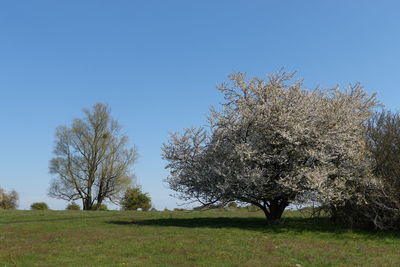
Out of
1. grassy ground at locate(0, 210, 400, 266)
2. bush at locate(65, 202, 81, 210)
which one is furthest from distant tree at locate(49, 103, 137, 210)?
grassy ground at locate(0, 210, 400, 266)

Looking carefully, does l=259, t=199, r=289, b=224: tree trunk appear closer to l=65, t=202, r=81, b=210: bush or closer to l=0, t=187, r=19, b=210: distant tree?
l=65, t=202, r=81, b=210: bush

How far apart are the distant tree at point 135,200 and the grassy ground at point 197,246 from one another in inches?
1227

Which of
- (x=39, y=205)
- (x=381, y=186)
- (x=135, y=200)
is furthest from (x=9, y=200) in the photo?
(x=381, y=186)

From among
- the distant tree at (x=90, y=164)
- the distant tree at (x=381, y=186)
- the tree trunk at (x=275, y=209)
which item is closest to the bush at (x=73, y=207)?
the distant tree at (x=90, y=164)

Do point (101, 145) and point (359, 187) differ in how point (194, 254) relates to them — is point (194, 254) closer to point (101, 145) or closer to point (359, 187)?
point (359, 187)

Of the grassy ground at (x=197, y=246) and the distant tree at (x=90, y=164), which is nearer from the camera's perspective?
the grassy ground at (x=197, y=246)

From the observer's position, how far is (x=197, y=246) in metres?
18.2

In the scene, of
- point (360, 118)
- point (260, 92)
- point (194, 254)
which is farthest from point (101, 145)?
point (194, 254)

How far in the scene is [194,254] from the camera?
1633 cm

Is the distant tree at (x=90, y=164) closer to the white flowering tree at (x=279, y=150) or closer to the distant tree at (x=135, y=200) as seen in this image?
the distant tree at (x=135, y=200)

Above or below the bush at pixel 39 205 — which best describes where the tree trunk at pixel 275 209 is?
below

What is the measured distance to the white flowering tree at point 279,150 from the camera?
25078 mm

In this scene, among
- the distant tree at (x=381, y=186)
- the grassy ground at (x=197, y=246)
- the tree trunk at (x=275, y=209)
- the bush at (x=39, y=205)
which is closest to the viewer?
the grassy ground at (x=197, y=246)

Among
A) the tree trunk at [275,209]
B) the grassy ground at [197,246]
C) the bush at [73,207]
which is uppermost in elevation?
the bush at [73,207]
